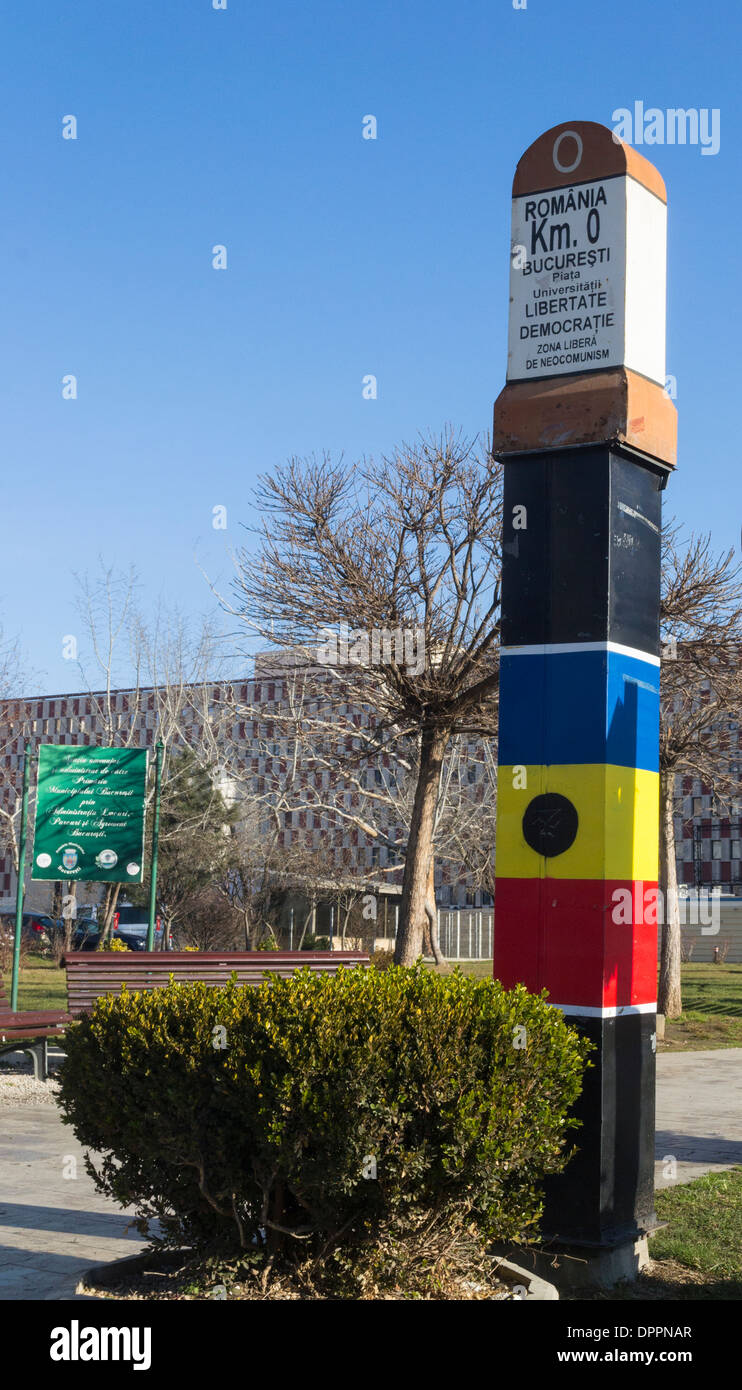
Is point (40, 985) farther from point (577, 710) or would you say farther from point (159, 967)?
point (577, 710)

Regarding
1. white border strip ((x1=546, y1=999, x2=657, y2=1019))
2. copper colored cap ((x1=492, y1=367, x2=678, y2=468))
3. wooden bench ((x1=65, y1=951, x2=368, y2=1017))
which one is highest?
copper colored cap ((x1=492, y1=367, x2=678, y2=468))

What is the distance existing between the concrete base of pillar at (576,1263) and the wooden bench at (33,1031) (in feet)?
19.8

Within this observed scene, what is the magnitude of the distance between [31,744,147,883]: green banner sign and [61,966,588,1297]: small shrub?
990 cm

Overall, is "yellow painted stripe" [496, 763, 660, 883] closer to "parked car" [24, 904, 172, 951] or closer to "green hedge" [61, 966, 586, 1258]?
"green hedge" [61, 966, 586, 1258]

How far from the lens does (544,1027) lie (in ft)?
16.1

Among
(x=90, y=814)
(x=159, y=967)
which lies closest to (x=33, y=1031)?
(x=159, y=967)

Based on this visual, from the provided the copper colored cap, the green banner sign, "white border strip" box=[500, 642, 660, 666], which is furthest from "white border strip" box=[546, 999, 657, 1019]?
the green banner sign

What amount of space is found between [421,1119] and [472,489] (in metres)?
12.5

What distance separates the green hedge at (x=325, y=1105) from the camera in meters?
4.43

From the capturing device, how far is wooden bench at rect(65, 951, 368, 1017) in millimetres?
10594

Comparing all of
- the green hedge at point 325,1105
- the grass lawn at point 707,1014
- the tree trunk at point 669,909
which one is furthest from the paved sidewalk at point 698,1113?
the green hedge at point 325,1105

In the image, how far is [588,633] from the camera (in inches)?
246

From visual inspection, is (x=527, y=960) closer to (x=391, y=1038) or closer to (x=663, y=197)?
(x=391, y=1038)
